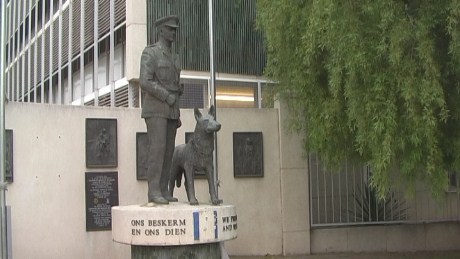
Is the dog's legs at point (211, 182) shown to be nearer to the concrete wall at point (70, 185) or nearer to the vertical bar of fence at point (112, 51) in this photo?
the concrete wall at point (70, 185)

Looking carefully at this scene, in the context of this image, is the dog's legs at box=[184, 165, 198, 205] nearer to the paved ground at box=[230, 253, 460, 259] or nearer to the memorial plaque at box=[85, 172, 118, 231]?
the memorial plaque at box=[85, 172, 118, 231]

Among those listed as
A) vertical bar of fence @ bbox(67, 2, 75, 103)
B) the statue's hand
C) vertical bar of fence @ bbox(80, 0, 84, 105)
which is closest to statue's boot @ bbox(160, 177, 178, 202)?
the statue's hand

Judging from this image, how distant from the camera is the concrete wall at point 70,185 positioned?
36.1 feet

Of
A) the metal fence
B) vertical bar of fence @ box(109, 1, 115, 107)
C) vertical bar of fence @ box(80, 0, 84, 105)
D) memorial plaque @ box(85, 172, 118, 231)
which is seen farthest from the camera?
vertical bar of fence @ box(80, 0, 84, 105)

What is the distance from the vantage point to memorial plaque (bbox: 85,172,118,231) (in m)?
11.4

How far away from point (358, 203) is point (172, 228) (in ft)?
23.2

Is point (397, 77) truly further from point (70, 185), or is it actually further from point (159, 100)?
point (70, 185)

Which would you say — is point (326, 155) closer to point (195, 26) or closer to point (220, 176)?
point (220, 176)

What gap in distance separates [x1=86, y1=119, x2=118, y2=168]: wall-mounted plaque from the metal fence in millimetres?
4363

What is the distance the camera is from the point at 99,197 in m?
11.4

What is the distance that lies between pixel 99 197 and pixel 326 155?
14.3ft

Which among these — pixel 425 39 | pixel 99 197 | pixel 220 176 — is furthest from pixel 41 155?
pixel 425 39

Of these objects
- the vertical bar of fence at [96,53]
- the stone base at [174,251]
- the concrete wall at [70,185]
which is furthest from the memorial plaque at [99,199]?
the vertical bar of fence at [96,53]

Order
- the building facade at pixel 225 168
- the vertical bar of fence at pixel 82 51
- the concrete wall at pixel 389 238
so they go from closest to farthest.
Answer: the building facade at pixel 225 168 < the concrete wall at pixel 389 238 < the vertical bar of fence at pixel 82 51
